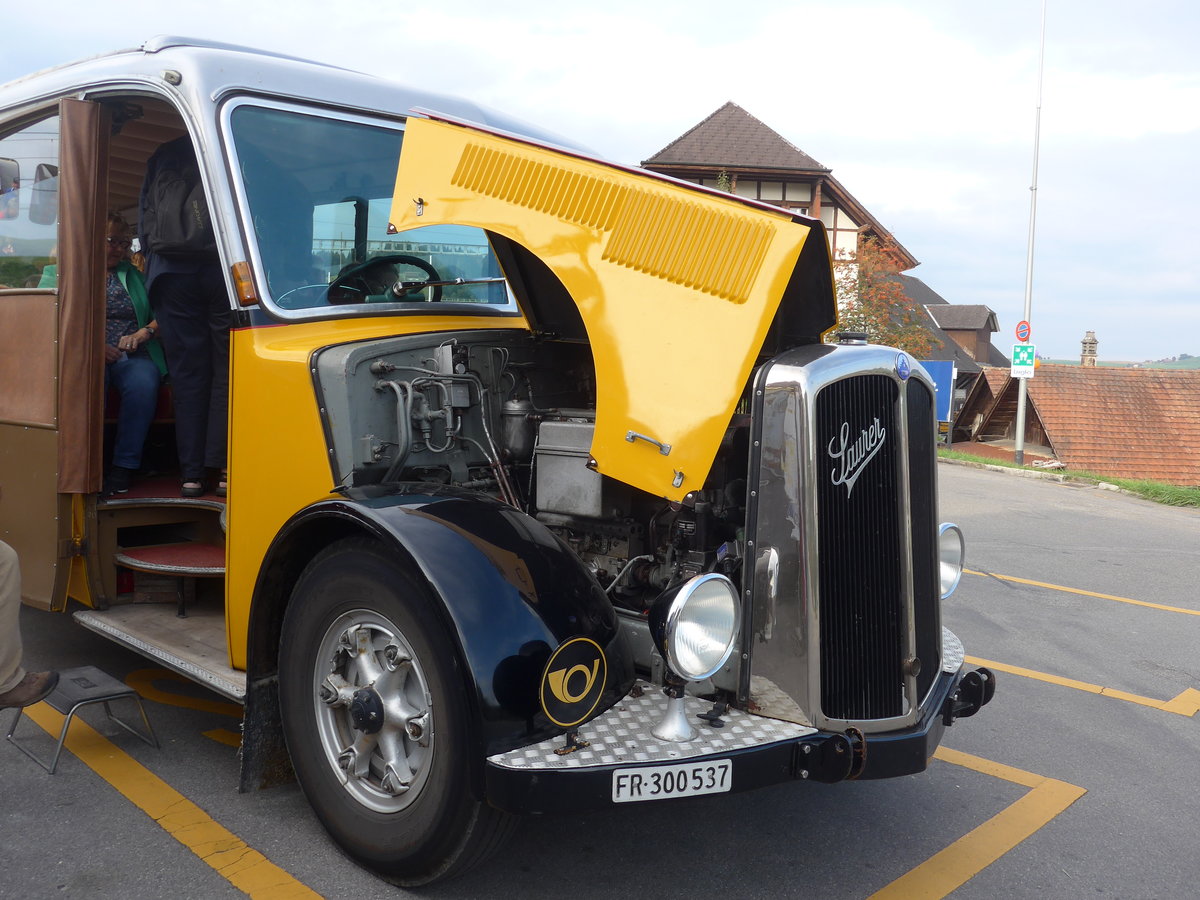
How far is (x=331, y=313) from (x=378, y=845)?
1.85 metres

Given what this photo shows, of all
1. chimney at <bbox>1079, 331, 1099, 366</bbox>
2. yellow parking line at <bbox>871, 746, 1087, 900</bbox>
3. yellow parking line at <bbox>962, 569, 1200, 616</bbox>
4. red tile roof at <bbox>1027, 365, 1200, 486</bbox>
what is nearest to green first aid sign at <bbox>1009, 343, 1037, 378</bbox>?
red tile roof at <bbox>1027, 365, 1200, 486</bbox>

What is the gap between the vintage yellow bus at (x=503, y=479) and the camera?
278 centimetres

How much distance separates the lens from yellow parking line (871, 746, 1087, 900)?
3.17 meters

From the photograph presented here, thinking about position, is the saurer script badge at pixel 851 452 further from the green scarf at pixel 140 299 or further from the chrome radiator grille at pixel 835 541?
the green scarf at pixel 140 299

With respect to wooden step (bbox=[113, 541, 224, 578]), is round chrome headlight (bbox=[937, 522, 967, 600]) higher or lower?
higher

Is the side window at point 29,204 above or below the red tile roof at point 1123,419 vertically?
above

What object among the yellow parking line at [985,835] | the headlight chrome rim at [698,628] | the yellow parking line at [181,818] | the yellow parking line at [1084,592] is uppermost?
the headlight chrome rim at [698,628]

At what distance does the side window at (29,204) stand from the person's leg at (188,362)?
48cm

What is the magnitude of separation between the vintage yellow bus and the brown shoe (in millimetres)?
325

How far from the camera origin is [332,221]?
12.8 ft

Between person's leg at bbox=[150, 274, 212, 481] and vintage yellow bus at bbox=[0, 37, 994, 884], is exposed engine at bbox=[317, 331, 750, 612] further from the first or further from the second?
person's leg at bbox=[150, 274, 212, 481]

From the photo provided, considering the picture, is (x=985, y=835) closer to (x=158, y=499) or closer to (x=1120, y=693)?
(x=1120, y=693)

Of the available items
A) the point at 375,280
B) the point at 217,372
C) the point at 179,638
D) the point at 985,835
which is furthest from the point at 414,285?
the point at 985,835

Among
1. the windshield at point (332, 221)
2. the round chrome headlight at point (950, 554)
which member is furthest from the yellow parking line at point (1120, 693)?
the windshield at point (332, 221)
